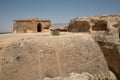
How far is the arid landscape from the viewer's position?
11.2 m

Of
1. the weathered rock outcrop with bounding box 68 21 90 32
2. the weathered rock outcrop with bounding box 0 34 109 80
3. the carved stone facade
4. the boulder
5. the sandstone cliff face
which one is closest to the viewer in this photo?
the weathered rock outcrop with bounding box 0 34 109 80

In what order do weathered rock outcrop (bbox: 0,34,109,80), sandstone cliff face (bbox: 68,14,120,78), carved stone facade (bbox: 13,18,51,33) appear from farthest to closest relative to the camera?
carved stone facade (bbox: 13,18,51,33), sandstone cliff face (bbox: 68,14,120,78), weathered rock outcrop (bbox: 0,34,109,80)

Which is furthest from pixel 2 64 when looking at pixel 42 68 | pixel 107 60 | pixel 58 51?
pixel 107 60

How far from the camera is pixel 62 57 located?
39.8 ft

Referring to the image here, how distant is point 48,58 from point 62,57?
913 millimetres

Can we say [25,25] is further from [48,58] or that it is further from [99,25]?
[48,58]

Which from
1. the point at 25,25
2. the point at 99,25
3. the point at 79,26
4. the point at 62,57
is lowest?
the point at 62,57

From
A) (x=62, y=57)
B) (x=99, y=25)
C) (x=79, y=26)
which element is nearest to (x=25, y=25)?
(x=79, y=26)

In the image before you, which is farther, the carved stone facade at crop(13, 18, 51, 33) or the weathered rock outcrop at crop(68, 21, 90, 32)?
the carved stone facade at crop(13, 18, 51, 33)

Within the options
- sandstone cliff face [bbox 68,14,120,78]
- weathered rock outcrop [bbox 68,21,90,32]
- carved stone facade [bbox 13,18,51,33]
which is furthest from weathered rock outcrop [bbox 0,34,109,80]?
carved stone facade [bbox 13,18,51,33]

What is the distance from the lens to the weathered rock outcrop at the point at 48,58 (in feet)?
36.5

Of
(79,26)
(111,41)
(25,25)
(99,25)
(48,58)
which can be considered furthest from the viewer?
(25,25)

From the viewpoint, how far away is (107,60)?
14680 mm

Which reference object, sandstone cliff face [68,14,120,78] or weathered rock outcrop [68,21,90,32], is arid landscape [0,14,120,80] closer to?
sandstone cliff face [68,14,120,78]
